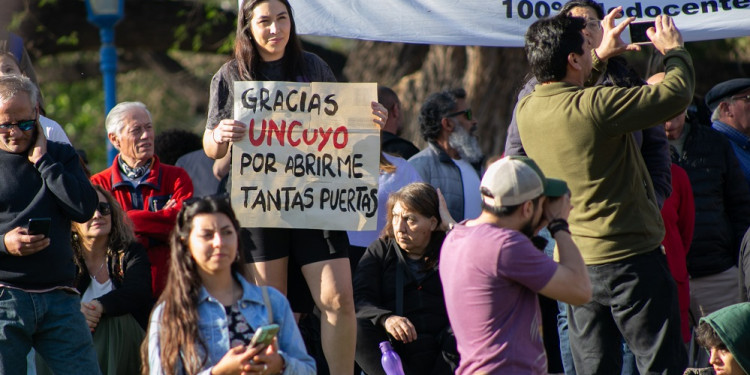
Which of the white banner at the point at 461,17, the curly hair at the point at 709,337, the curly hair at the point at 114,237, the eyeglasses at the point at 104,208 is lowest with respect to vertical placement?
the curly hair at the point at 709,337

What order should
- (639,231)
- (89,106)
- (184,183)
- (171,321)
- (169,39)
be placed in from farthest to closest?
1. (89,106)
2. (169,39)
3. (184,183)
4. (639,231)
5. (171,321)

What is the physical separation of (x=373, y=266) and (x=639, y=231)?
1.99 meters

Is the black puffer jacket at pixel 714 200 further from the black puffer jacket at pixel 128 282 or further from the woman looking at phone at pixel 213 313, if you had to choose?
the woman looking at phone at pixel 213 313

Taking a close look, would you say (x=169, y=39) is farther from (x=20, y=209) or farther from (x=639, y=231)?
(x=639, y=231)

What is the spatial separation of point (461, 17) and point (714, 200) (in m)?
1.94

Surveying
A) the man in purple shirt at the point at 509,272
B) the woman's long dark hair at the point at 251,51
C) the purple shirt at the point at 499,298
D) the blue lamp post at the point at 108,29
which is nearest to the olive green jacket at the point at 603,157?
the man in purple shirt at the point at 509,272

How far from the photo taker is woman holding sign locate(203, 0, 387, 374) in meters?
4.98

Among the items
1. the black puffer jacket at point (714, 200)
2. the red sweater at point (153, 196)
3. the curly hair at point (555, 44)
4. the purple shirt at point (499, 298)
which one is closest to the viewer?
the purple shirt at point (499, 298)

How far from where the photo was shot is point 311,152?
5.17m

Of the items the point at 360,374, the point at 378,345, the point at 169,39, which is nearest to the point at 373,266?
the point at 378,345

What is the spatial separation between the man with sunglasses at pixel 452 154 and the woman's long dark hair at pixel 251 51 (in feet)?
7.22

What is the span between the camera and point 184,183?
647cm

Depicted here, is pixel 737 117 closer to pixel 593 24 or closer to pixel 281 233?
pixel 593 24

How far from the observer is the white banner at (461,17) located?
21.2 feet
